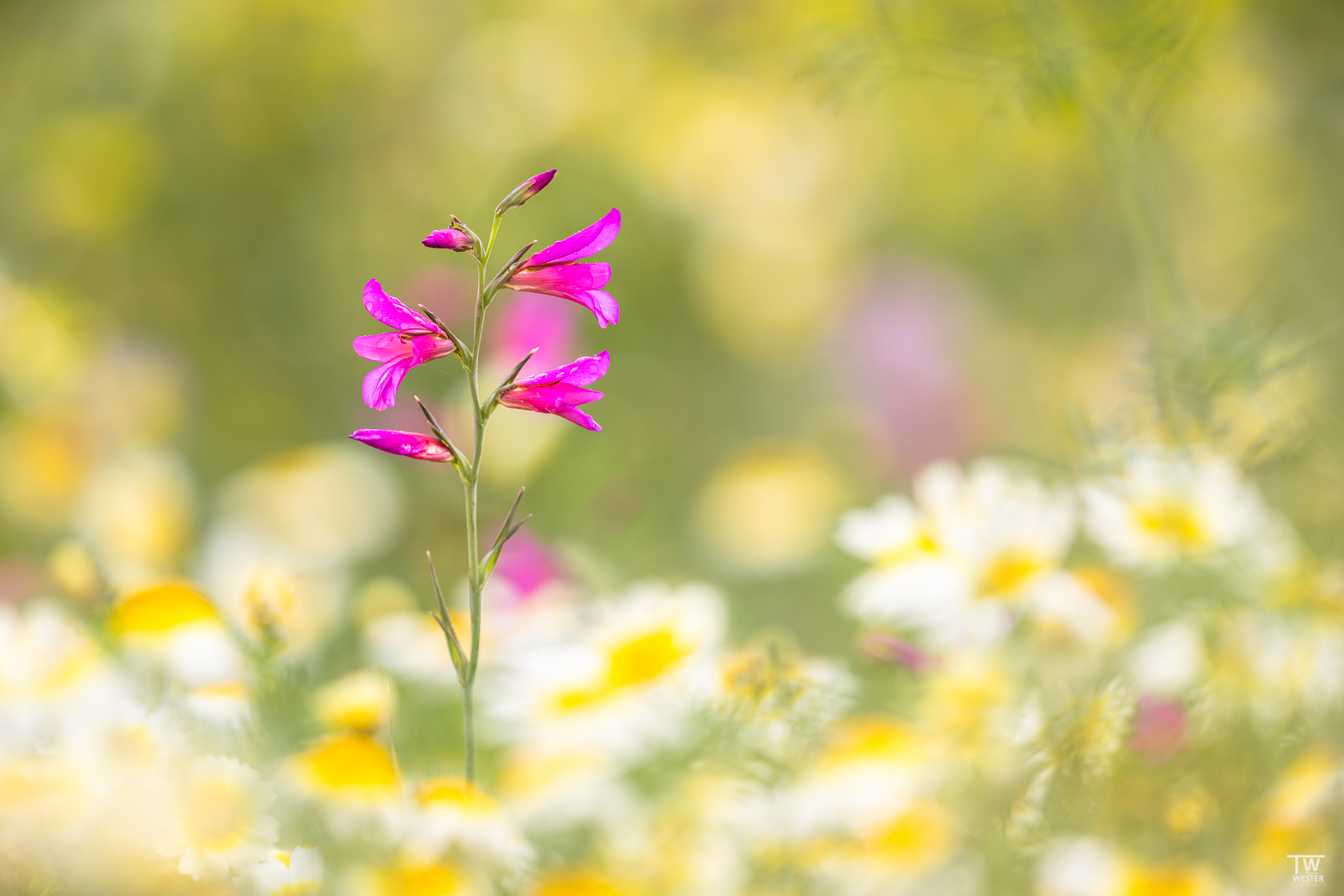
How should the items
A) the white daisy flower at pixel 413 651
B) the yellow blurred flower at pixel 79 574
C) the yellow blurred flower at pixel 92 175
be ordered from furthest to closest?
the yellow blurred flower at pixel 92 175 → the white daisy flower at pixel 413 651 → the yellow blurred flower at pixel 79 574

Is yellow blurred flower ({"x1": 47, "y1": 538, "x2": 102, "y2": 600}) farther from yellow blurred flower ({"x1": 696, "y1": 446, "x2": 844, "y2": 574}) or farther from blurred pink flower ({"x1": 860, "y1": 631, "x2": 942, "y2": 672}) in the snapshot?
yellow blurred flower ({"x1": 696, "y1": 446, "x2": 844, "y2": 574})

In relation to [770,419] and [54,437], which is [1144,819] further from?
[54,437]

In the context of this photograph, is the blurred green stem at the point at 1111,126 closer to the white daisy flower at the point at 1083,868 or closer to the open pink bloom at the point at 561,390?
the white daisy flower at the point at 1083,868

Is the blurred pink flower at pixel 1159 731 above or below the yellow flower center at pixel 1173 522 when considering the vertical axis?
below

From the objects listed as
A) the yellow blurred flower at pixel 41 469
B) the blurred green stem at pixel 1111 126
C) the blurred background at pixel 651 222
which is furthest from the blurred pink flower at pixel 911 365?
the yellow blurred flower at pixel 41 469

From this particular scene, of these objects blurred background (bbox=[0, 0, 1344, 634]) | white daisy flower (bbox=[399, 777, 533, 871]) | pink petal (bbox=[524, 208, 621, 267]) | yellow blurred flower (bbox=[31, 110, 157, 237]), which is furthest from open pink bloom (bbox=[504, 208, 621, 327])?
yellow blurred flower (bbox=[31, 110, 157, 237])

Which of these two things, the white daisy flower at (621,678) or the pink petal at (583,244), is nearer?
the pink petal at (583,244)

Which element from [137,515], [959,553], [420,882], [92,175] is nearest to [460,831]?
[420,882]

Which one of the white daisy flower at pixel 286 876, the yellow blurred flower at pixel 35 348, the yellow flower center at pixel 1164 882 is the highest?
the yellow blurred flower at pixel 35 348

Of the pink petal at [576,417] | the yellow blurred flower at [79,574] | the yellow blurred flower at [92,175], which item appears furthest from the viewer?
the yellow blurred flower at [92,175]
